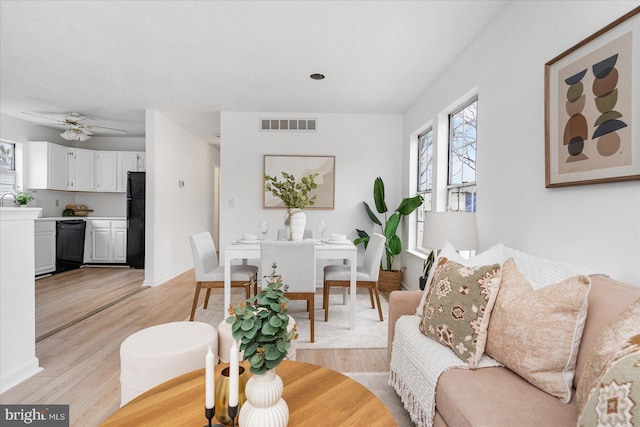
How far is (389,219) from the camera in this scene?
14.8 ft

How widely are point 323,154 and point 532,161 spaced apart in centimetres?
323

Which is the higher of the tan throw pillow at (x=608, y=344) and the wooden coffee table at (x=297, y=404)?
the tan throw pillow at (x=608, y=344)

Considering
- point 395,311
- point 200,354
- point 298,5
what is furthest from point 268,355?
point 298,5

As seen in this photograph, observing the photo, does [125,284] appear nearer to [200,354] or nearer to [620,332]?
[200,354]

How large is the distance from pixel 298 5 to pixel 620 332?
8.09 ft

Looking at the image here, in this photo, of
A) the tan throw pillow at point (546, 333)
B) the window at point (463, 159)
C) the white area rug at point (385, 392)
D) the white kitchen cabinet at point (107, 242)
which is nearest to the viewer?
the tan throw pillow at point (546, 333)

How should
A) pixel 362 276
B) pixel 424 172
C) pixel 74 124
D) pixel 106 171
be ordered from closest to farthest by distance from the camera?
pixel 362 276, pixel 424 172, pixel 74 124, pixel 106 171

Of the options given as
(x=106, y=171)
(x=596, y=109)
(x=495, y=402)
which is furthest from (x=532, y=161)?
Result: (x=106, y=171)

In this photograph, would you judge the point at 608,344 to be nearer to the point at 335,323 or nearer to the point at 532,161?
the point at 532,161

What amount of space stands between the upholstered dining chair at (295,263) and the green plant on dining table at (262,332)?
181cm

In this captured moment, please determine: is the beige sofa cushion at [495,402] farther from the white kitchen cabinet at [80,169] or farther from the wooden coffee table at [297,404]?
the white kitchen cabinet at [80,169]

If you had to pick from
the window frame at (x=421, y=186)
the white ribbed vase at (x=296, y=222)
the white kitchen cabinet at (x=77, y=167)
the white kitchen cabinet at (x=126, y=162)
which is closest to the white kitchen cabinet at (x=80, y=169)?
the white kitchen cabinet at (x=77, y=167)

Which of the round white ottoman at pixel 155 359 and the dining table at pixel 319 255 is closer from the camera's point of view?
the round white ottoman at pixel 155 359

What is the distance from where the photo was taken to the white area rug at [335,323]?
9.26ft
